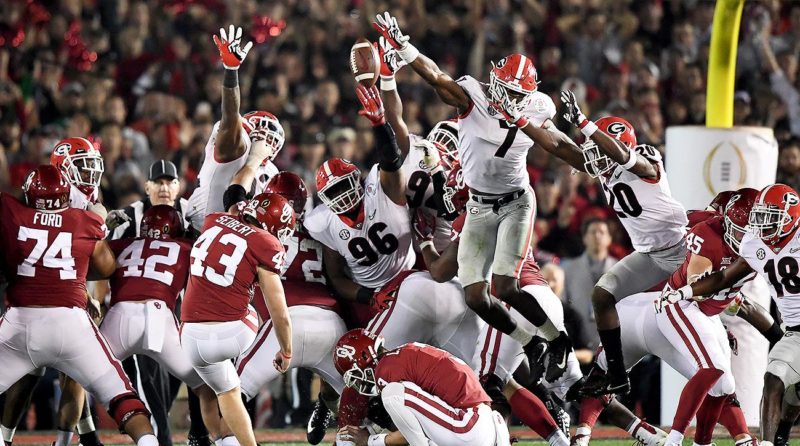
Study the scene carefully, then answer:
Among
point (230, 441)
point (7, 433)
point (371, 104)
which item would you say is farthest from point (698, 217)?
point (7, 433)

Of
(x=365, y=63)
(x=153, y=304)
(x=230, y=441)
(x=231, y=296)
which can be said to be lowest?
(x=230, y=441)

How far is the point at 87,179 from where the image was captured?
8.57 metres

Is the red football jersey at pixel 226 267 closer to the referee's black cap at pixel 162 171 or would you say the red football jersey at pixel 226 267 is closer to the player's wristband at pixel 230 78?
the player's wristband at pixel 230 78

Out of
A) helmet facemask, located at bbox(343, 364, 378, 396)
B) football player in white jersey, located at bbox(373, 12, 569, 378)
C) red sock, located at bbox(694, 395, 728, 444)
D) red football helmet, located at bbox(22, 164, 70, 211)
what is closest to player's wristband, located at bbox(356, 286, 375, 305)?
football player in white jersey, located at bbox(373, 12, 569, 378)

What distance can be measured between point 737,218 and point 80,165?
4.01 metres

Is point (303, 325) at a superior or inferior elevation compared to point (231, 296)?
inferior

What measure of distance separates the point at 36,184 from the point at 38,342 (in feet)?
2.83

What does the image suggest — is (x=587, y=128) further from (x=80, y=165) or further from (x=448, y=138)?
(x=80, y=165)

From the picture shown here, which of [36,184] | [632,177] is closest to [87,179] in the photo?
[36,184]

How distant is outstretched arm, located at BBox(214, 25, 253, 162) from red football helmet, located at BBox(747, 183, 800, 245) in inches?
124

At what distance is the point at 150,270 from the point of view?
8.04 m

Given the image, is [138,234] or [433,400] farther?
[138,234]

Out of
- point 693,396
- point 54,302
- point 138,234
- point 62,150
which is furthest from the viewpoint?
point 138,234

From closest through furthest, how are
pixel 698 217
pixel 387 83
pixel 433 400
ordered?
pixel 433 400 → pixel 387 83 → pixel 698 217
